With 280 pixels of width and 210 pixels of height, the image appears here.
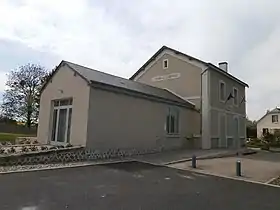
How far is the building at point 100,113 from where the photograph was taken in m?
13.4

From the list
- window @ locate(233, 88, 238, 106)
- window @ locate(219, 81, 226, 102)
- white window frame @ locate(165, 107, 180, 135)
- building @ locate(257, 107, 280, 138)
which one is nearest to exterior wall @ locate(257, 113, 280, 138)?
building @ locate(257, 107, 280, 138)

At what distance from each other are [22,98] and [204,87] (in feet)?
79.8

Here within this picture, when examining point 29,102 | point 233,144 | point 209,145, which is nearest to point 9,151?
point 209,145

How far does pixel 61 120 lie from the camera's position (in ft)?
50.1

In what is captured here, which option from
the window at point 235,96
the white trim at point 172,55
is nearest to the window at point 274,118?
the window at point 235,96

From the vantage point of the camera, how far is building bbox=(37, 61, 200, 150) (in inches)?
529

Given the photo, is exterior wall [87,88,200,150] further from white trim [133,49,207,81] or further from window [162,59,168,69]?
window [162,59,168,69]

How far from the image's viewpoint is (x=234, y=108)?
2527 cm

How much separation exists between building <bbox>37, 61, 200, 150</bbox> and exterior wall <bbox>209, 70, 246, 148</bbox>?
4.23m

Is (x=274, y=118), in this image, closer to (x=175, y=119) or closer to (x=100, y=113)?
(x=175, y=119)

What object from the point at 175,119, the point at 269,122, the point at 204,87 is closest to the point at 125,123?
the point at 175,119

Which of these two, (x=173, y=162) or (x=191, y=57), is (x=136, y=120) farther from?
(x=191, y=57)

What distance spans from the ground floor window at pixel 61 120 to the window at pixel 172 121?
6.45 metres

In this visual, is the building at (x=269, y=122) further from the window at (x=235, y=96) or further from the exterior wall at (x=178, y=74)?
the exterior wall at (x=178, y=74)
